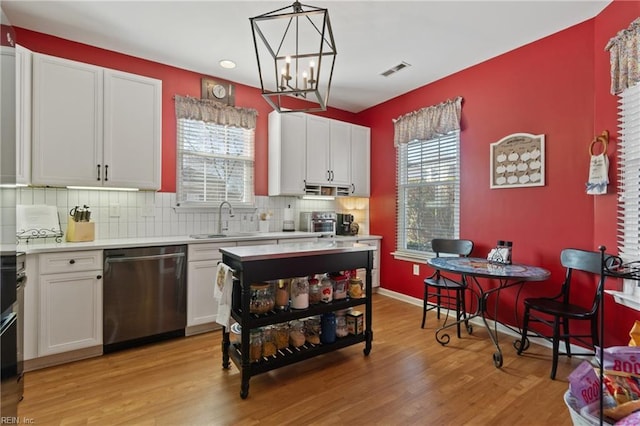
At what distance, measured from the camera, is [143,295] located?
9.19 ft

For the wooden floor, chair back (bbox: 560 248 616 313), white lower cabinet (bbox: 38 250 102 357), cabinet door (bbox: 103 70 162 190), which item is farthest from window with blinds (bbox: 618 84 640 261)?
white lower cabinet (bbox: 38 250 102 357)

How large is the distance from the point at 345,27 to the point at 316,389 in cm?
301

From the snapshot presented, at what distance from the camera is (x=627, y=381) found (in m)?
0.91

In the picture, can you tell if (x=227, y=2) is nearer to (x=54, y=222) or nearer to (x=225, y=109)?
(x=225, y=109)

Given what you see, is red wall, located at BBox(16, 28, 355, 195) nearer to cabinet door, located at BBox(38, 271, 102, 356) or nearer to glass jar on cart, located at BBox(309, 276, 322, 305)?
cabinet door, located at BBox(38, 271, 102, 356)

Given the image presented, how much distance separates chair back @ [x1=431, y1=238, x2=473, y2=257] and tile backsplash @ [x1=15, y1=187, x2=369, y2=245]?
2070 mm

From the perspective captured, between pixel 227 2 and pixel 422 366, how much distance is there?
331 cm

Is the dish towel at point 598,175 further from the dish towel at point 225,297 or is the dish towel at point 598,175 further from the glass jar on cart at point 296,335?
the dish towel at point 225,297

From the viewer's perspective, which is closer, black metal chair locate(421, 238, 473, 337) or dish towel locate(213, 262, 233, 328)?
dish towel locate(213, 262, 233, 328)

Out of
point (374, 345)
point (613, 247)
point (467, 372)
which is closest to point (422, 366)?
point (467, 372)

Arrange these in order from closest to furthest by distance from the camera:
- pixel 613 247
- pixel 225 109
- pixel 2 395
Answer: pixel 2 395 → pixel 613 247 → pixel 225 109

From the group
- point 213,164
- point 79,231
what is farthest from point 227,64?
point 79,231

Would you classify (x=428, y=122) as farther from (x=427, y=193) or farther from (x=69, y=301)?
(x=69, y=301)

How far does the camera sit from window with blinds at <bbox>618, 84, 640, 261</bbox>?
2230 millimetres
